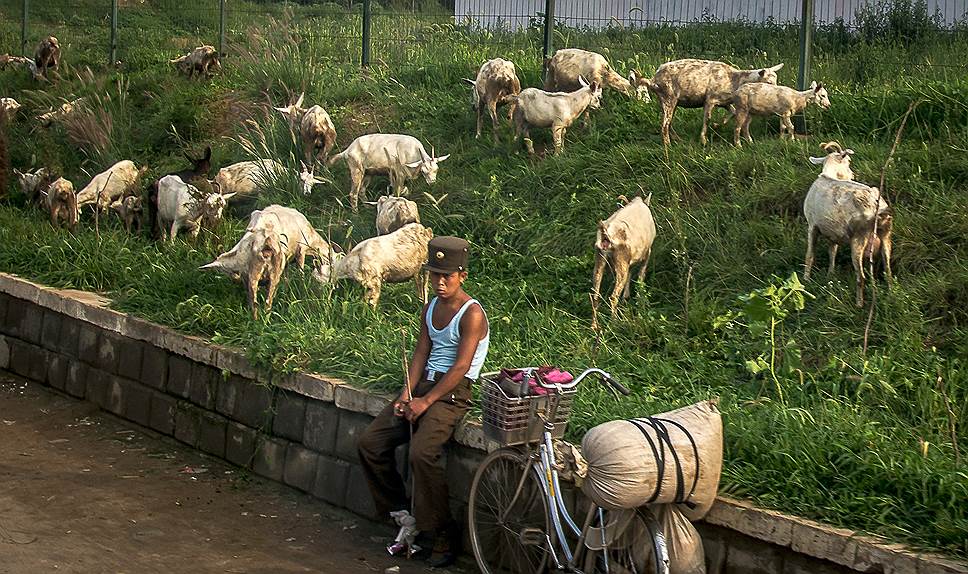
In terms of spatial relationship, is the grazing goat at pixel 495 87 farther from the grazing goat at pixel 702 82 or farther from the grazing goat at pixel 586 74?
the grazing goat at pixel 702 82

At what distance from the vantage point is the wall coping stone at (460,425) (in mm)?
5098

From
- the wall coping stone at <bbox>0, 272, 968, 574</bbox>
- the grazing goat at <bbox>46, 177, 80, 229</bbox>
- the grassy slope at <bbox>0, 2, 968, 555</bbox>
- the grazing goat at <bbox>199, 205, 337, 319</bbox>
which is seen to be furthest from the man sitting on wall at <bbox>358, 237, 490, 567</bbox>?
the grazing goat at <bbox>46, 177, 80, 229</bbox>

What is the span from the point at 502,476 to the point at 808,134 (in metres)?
5.27

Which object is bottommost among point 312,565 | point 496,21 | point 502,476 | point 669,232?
point 312,565

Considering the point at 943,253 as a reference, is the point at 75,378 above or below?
below

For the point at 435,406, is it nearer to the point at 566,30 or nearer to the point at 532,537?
the point at 532,537

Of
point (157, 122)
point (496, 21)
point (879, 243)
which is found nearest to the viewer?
point (879, 243)

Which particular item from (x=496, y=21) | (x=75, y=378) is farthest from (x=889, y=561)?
(x=496, y=21)

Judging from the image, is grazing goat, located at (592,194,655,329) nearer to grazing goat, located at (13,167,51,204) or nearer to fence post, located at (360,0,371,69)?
grazing goat, located at (13,167,51,204)

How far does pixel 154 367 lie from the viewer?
29.4 ft

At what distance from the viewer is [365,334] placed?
813 cm

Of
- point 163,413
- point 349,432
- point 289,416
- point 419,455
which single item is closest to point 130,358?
point 163,413

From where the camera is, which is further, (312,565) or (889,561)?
(312,565)

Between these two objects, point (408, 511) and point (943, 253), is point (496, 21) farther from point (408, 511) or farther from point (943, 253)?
point (408, 511)
